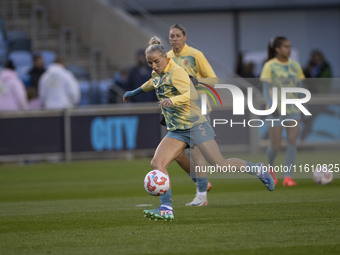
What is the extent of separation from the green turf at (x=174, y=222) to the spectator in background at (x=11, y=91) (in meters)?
5.51

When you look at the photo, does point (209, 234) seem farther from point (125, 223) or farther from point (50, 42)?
point (50, 42)

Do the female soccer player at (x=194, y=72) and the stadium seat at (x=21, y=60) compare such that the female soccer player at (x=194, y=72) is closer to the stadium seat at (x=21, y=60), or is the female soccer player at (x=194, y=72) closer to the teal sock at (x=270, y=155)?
the teal sock at (x=270, y=155)

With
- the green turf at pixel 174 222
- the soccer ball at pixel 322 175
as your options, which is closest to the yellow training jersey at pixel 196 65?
the green turf at pixel 174 222

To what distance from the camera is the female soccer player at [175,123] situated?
29.8ft

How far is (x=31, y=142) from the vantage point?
2014 centimetres

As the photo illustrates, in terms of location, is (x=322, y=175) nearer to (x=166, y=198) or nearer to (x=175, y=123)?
(x=175, y=123)

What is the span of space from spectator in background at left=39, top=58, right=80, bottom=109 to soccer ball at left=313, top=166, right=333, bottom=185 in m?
9.31

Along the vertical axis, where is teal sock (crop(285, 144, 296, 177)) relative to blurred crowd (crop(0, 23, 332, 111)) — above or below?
below

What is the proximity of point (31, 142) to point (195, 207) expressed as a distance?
10.3 m

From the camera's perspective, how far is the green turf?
7293 millimetres

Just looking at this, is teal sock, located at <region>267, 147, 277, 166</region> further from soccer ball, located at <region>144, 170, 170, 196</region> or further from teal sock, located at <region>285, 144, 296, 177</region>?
soccer ball, located at <region>144, 170, 170, 196</region>

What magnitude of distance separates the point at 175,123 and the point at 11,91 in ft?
39.5

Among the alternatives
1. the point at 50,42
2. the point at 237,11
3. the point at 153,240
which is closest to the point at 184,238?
the point at 153,240

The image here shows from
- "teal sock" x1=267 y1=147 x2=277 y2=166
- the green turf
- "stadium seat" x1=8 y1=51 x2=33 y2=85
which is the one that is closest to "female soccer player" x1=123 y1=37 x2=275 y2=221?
the green turf
